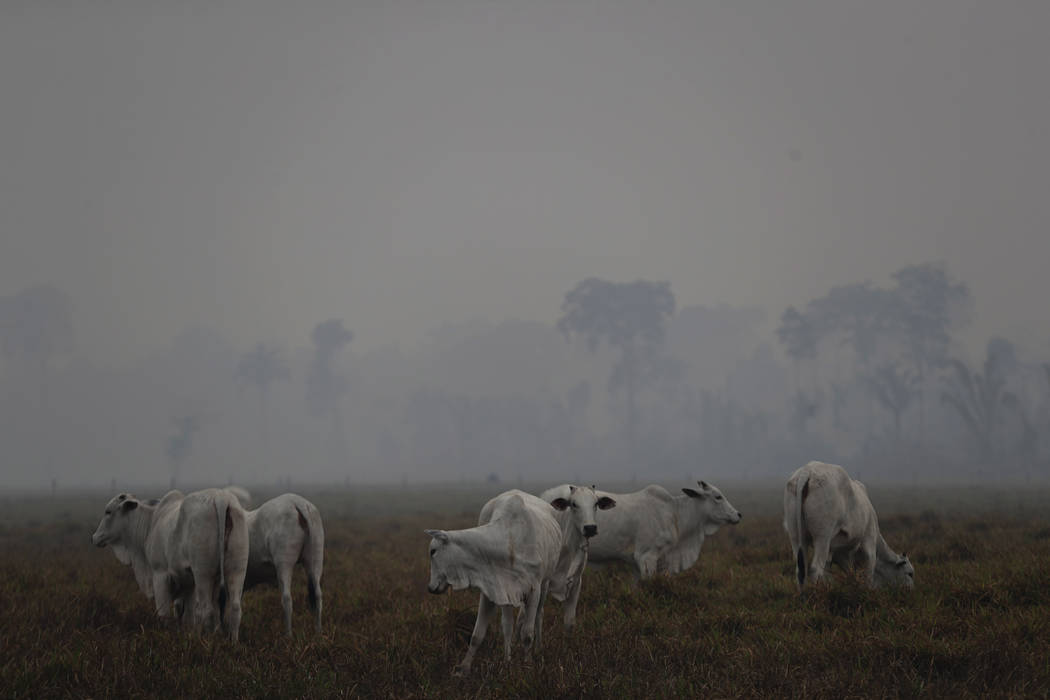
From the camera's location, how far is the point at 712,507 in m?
12.8

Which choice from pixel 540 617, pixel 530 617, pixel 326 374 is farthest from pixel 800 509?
pixel 326 374

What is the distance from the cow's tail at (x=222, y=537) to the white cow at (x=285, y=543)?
2.49ft

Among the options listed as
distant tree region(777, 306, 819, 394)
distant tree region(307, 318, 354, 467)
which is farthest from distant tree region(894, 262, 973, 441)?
distant tree region(307, 318, 354, 467)

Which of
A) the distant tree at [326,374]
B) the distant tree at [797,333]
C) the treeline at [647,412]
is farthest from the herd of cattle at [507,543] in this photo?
the distant tree at [326,374]

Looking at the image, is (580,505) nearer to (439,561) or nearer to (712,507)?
(439,561)

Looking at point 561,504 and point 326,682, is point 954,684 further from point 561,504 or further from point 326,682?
point 326,682

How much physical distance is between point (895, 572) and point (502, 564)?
22.3 ft

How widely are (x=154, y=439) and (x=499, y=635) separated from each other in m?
194

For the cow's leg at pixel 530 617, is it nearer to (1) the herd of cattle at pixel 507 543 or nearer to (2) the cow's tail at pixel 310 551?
(1) the herd of cattle at pixel 507 543

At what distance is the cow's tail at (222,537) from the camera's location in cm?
876

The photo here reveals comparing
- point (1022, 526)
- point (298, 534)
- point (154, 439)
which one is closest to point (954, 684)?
point (298, 534)

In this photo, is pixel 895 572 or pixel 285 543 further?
pixel 895 572

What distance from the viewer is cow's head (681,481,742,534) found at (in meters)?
12.7

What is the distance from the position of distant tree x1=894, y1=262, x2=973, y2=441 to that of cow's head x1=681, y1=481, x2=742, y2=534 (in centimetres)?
11254
